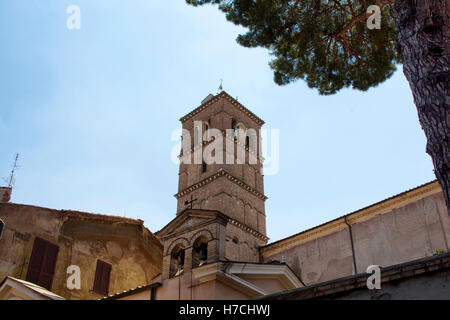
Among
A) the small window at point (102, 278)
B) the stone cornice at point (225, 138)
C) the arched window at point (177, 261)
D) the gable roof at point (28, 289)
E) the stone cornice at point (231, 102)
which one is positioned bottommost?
the gable roof at point (28, 289)

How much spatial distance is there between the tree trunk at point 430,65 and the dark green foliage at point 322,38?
3536mm

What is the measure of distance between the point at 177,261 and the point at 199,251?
618 millimetres

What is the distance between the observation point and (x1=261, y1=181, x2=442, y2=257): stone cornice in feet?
58.3

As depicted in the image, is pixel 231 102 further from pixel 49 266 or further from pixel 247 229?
pixel 49 266

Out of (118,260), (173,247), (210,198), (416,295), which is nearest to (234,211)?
(210,198)

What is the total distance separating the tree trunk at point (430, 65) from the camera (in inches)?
191

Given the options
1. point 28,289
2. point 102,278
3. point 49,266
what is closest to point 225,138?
point 102,278

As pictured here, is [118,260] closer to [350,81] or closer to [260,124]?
[350,81]

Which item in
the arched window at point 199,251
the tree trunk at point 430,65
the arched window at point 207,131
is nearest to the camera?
the tree trunk at point 430,65

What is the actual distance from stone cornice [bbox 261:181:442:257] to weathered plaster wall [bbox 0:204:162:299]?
8.39 m

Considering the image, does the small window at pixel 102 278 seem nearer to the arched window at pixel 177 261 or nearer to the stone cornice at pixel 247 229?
the arched window at pixel 177 261

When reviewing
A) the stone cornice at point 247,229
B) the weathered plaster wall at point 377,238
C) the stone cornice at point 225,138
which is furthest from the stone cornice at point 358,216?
the stone cornice at point 225,138

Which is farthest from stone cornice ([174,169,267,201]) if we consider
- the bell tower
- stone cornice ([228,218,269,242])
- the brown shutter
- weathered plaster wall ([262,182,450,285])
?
the brown shutter

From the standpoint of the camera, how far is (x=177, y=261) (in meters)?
9.94
